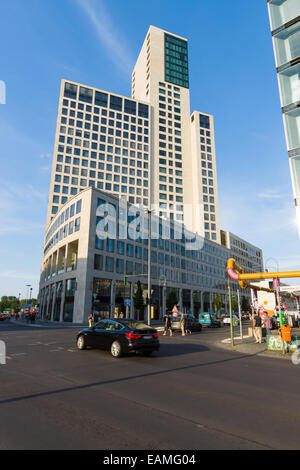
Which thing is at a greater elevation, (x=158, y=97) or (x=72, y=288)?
(x=158, y=97)

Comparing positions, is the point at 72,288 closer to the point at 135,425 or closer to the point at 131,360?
the point at 131,360

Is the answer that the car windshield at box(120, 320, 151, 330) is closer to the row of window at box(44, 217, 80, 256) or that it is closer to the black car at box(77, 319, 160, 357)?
the black car at box(77, 319, 160, 357)

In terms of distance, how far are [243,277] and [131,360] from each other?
26.4ft

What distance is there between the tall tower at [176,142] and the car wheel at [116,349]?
69.1 m

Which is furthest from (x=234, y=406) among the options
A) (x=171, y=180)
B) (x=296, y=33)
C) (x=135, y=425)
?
(x=171, y=180)

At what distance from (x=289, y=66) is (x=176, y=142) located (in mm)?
67694

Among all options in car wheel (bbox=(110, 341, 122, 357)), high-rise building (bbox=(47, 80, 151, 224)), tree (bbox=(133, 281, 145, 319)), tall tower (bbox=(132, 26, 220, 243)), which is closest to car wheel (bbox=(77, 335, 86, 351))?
car wheel (bbox=(110, 341, 122, 357))

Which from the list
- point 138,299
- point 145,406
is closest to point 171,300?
point 138,299

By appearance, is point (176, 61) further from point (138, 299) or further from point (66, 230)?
point (138, 299)

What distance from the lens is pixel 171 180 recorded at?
84625 mm

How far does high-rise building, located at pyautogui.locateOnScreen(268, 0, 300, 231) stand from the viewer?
22.1m

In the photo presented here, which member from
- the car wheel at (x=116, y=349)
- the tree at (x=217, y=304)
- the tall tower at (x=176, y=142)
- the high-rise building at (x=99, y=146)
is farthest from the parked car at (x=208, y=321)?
the tall tower at (x=176, y=142)

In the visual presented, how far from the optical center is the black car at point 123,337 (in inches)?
434

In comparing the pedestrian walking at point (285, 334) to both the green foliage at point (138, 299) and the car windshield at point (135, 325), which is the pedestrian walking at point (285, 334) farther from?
the green foliage at point (138, 299)
